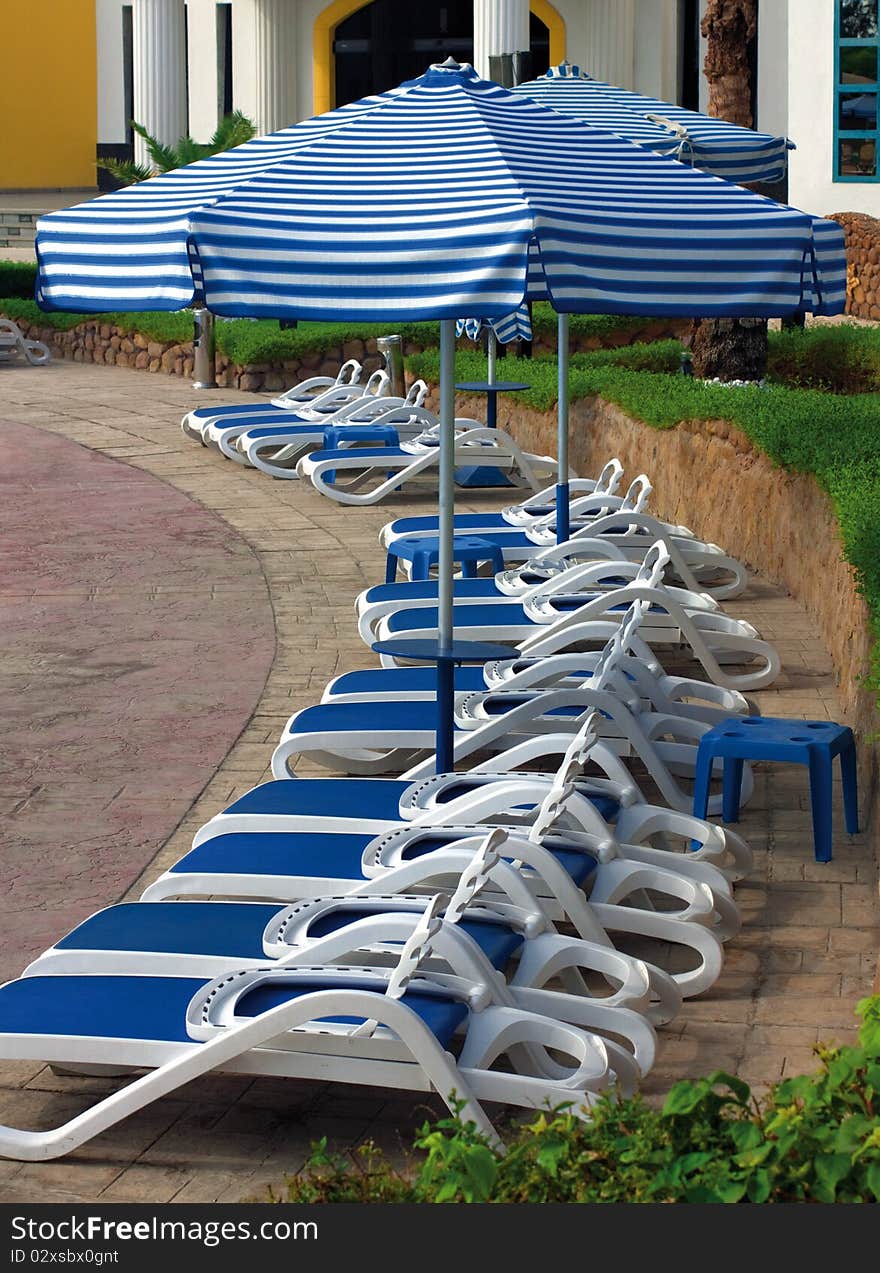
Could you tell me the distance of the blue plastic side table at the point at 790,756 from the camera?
6.66m

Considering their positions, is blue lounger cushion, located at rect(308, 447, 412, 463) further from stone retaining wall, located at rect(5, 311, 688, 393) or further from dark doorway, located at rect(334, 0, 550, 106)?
dark doorway, located at rect(334, 0, 550, 106)

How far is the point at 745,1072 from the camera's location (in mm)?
4957

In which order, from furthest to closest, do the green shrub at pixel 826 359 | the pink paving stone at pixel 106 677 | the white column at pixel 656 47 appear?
the white column at pixel 656 47 → the green shrub at pixel 826 359 → the pink paving stone at pixel 106 677

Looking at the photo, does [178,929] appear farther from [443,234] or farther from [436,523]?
[436,523]

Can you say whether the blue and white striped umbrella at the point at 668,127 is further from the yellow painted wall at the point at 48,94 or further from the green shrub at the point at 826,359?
the yellow painted wall at the point at 48,94

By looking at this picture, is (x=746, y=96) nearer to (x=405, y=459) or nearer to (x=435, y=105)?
(x=405, y=459)

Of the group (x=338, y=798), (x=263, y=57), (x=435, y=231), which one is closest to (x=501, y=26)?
(x=263, y=57)

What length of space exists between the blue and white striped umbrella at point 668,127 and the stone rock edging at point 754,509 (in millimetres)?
1879

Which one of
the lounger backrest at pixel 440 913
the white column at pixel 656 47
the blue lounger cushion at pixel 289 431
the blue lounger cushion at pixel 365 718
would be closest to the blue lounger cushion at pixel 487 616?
the blue lounger cushion at pixel 365 718

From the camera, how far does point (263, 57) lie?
36.1 meters

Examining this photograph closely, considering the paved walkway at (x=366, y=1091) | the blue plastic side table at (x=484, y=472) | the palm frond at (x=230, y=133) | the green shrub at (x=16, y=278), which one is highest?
the palm frond at (x=230, y=133)

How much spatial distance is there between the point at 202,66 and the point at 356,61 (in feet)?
12.2

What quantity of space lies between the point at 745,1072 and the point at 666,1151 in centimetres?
181

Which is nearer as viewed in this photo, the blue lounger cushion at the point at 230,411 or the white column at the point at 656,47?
the blue lounger cushion at the point at 230,411
